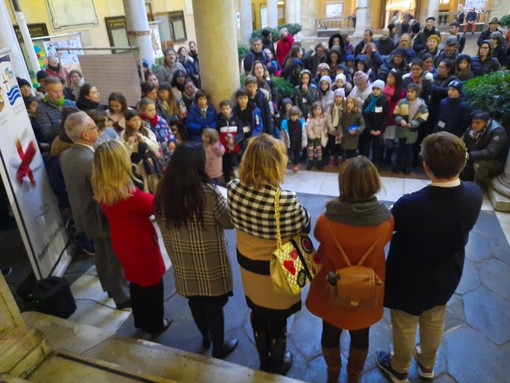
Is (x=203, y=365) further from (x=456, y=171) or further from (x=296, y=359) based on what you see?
(x=456, y=171)

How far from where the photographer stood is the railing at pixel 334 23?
24.2 m

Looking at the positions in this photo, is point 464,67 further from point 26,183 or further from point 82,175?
point 26,183

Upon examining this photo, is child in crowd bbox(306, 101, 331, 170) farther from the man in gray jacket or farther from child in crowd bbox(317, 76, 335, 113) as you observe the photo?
the man in gray jacket

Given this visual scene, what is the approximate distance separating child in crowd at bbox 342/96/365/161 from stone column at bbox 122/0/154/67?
16.6 ft

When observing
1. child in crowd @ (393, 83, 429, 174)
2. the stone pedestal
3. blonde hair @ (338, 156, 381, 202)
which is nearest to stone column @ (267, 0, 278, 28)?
child in crowd @ (393, 83, 429, 174)

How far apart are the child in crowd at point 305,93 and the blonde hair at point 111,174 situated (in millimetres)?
4347

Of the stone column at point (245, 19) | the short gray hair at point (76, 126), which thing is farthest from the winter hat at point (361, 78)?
the stone column at point (245, 19)

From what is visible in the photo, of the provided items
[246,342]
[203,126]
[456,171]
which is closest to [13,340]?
[246,342]

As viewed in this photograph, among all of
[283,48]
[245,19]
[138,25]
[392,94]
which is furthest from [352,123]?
[245,19]

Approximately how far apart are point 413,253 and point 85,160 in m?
2.34

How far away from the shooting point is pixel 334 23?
24.6 m

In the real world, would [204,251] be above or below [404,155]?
above

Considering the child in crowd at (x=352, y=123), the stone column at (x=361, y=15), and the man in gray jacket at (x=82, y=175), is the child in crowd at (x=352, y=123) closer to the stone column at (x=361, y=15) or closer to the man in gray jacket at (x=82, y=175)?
the man in gray jacket at (x=82, y=175)

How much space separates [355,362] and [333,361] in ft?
0.43
